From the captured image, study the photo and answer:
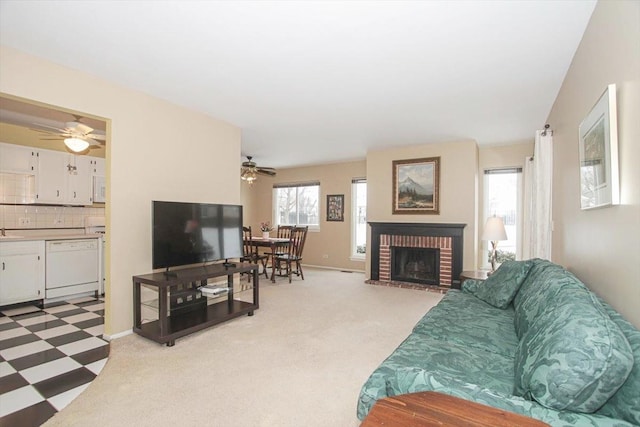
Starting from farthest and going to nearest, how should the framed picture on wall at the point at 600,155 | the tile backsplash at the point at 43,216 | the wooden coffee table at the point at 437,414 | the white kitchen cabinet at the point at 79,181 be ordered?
the white kitchen cabinet at the point at 79,181
the tile backsplash at the point at 43,216
the framed picture on wall at the point at 600,155
the wooden coffee table at the point at 437,414

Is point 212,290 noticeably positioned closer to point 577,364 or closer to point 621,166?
point 577,364

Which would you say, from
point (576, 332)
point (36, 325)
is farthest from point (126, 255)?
point (576, 332)

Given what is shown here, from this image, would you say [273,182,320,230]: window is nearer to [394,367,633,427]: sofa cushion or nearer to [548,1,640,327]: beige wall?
[548,1,640,327]: beige wall

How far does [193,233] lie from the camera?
3.39 m

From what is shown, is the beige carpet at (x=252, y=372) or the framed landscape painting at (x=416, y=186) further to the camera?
the framed landscape painting at (x=416, y=186)

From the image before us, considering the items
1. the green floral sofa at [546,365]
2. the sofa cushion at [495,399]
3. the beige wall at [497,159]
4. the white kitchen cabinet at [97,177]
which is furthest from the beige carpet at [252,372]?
the white kitchen cabinet at [97,177]

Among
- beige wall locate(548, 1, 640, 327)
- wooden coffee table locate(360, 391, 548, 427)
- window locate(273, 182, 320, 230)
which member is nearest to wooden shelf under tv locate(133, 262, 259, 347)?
wooden coffee table locate(360, 391, 548, 427)

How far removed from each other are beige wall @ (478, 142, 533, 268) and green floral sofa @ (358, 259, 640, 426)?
378cm

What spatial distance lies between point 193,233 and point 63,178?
275cm

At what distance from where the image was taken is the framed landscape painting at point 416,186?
5.40 metres

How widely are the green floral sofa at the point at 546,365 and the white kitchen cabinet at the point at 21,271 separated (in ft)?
15.0

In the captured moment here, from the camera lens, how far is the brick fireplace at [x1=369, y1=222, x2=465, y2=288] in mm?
5199

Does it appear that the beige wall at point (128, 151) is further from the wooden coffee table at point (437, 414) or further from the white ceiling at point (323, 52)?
the wooden coffee table at point (437, 414)

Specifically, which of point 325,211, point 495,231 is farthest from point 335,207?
point 495,231
